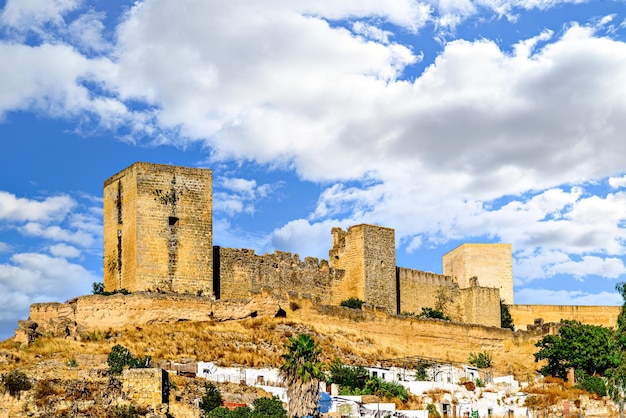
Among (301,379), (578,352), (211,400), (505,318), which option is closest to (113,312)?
(211,400)

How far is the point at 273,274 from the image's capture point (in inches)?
1596

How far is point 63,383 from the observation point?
25.5m

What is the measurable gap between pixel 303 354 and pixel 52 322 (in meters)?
8.42

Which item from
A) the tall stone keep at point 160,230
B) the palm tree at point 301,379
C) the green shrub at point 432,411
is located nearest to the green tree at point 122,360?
the palm tree at point 301,379

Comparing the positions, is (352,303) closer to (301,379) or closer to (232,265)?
(232,265)

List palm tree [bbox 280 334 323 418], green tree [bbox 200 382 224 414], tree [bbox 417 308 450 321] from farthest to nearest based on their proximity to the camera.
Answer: tree [bbox 417 308 450 321] < palm tree [bbox 280 334 323 418] < green tree [bbox 200 382 224 414]

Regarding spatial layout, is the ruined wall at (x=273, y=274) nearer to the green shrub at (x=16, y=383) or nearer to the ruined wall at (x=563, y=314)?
the ruined wall at (x=563, y=314)

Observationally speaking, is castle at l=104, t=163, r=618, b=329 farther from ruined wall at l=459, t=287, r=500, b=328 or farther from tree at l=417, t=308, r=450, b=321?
tree at l=417, t=308, r=450, b=321

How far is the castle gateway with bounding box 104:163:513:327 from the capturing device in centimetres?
3622

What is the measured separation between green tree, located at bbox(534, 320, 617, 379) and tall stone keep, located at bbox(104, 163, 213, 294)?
12.0 m

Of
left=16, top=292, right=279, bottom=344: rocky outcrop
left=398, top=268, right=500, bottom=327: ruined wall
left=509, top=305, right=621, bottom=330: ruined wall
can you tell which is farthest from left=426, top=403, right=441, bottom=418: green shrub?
left=509, top=305, right=621, bottom=330: ruined wall

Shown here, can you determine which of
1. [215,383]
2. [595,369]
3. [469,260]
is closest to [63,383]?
[215,383]

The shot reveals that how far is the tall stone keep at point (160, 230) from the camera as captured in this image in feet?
118

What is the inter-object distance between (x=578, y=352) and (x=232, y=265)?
12384 millimetres
